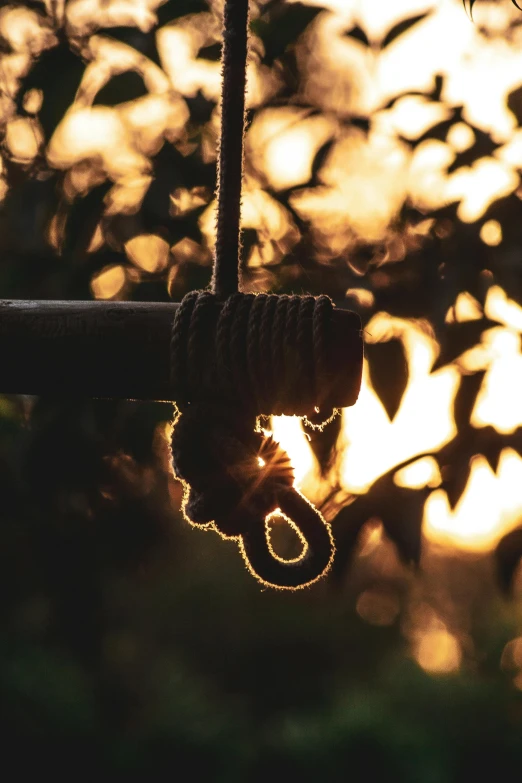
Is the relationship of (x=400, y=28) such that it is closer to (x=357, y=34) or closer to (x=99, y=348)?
(x=357, y=34)

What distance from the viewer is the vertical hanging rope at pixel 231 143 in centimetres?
43

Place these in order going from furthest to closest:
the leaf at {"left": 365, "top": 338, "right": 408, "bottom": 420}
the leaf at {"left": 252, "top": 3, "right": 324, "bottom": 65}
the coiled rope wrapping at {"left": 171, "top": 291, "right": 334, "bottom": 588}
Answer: the leaf at {"left": 252, "top": 3, "right": 324, "bottom": 65} → the leaf at {"left": 365, "top": 338, "right": 408, "bottom": 420} → the coiled rope wrapping at {"left": 171, "top": 291, "right": 334, "bottom": 588}

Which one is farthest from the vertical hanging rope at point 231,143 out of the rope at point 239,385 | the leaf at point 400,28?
the leaf at point 400,28

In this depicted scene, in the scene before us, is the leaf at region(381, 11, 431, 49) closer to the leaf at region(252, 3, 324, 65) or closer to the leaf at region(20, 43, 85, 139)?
the leaf at region(252, 3, 324, 65)

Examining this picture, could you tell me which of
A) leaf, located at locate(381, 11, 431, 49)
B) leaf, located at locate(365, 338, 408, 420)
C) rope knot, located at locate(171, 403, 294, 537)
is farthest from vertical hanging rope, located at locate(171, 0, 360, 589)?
leaf, located at locate(381, 11, 431, 49)

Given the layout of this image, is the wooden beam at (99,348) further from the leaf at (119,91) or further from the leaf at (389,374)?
the leaf at (119,91)

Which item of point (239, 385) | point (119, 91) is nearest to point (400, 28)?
point (119, 91)

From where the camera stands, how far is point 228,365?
1.28 feet

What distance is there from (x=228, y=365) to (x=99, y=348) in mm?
71

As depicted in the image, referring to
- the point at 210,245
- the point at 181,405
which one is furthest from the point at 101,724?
the point at 181,405

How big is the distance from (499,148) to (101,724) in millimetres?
2513

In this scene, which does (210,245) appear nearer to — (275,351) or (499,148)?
(499,148)

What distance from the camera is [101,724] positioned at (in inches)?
109

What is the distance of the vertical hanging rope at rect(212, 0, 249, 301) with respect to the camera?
0.43m
